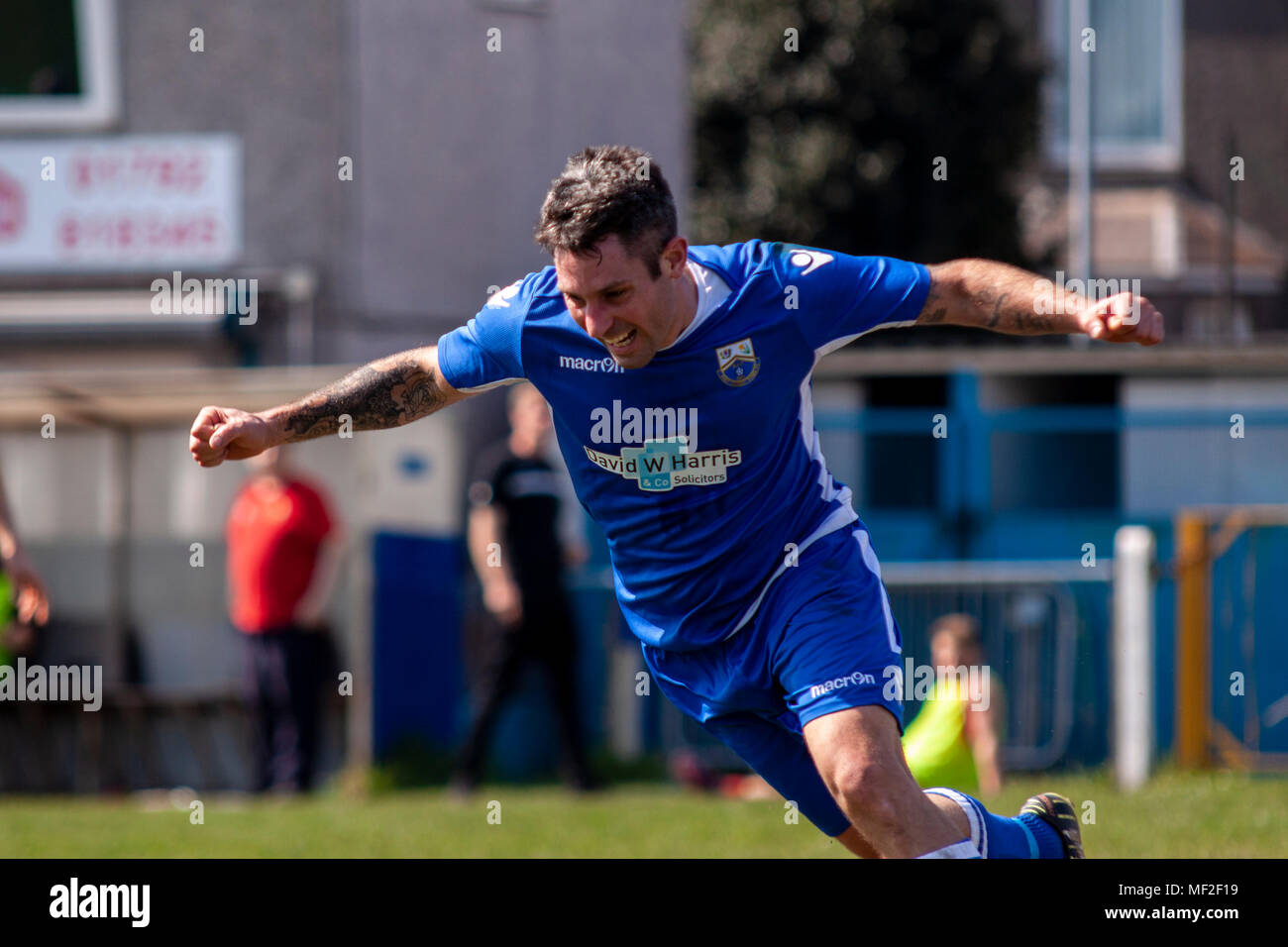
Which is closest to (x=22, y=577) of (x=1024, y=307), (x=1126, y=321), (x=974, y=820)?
(x=974, y=820)

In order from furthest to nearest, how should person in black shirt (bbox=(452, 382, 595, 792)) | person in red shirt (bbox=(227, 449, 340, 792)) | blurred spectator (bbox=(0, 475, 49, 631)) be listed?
person in red shirt (bbox=(227, 449, 340, 792)) < person in black shirt (bbox=(452, 382, 595, 792)) < blurred spectator (bbox=(0, 475, 49, 631))

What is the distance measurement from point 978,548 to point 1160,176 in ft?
59.8

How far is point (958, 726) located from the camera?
8.59 metres

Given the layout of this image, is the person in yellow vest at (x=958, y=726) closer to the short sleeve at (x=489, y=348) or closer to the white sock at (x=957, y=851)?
the white sock at (x=957, y=851)

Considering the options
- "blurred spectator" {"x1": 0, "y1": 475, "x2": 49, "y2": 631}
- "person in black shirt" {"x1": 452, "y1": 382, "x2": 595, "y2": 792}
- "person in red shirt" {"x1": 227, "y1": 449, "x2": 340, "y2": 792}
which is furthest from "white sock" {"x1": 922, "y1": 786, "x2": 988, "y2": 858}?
"person in red shirt" {"x1": 227, "y1": 449, "x2": 340, "y2": 792}

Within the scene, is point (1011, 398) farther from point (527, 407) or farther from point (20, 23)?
point (20, 23)

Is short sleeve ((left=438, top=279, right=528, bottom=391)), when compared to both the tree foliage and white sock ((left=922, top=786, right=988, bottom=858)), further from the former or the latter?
the tree foliage

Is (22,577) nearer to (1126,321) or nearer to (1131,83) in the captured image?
(1126,321)

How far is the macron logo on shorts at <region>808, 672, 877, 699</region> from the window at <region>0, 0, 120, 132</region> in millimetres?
→ 11528

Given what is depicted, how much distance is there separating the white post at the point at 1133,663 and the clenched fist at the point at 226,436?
20.3 ft

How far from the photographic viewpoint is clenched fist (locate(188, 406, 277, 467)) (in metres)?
4.65

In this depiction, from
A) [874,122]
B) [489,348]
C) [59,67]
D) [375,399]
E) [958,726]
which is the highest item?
[874,122]

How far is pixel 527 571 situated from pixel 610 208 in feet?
20.0
